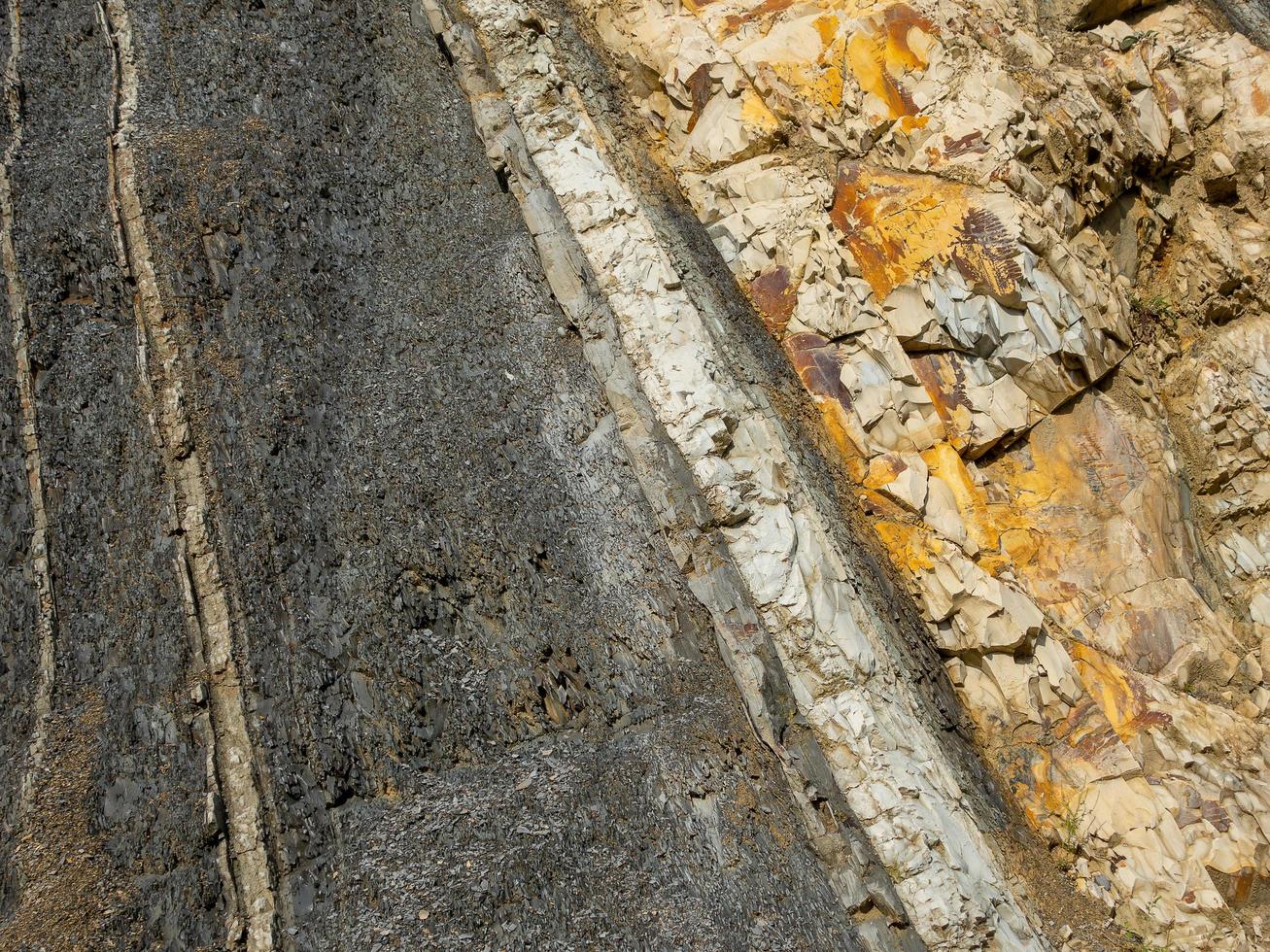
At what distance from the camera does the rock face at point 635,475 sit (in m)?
3.38

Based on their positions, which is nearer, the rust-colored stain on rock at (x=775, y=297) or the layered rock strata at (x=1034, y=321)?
the layered rock strata at (x=1034, y=321)

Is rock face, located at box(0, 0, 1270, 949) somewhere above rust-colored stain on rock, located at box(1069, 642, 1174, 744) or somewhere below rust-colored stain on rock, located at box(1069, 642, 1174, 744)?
above

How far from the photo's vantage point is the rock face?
11.1ft

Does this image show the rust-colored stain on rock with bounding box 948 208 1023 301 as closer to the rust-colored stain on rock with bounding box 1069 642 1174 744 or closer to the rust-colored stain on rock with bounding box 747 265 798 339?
A: the rust-colored stain on rock with bounding box 747 265 798 339

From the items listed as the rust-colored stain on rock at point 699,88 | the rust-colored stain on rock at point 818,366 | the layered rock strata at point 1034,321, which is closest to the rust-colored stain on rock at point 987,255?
the layered rock strata at point 1034,321

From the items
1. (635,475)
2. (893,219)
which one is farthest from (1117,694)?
(893,219)

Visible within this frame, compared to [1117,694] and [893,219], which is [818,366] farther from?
[1117,694]

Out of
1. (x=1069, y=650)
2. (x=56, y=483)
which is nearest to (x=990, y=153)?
(x=1069, y=650)

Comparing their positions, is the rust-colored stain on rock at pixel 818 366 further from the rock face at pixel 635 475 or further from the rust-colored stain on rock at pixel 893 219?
the rust-colored stain on rock at pixel 893 219

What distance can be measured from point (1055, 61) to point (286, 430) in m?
4.61

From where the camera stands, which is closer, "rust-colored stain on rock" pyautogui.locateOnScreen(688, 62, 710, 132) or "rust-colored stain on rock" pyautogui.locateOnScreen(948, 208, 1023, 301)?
"rust-colored stain on rock" pyautogui.locateOnScreen(948, 208, 1023, 301)

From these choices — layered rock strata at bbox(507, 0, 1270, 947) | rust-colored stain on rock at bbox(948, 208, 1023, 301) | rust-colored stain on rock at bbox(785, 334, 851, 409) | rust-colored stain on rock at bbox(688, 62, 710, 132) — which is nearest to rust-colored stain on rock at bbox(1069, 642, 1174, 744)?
layered rock strata at bbox(507, 0, 1270, 947)

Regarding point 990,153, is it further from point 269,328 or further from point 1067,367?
point 269,328

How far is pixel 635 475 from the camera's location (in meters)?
4.26
